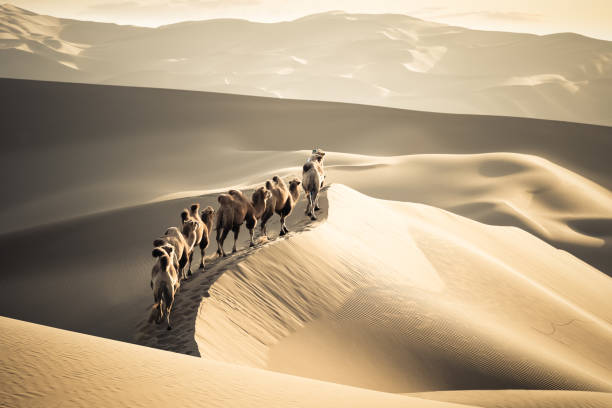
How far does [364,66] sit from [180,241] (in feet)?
562

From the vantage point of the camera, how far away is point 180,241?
7.71m

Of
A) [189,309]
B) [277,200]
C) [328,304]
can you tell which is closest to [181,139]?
[277,200]

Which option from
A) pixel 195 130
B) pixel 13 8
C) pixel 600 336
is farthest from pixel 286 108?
pixel 13 8

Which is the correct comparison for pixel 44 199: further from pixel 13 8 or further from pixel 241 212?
pixel 13 8

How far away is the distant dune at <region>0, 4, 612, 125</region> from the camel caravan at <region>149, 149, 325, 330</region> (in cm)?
12542

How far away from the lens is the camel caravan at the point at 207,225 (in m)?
6.73

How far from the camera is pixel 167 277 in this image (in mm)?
6648

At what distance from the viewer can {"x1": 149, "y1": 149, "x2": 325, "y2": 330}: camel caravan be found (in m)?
6.73

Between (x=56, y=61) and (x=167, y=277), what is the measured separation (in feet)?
513

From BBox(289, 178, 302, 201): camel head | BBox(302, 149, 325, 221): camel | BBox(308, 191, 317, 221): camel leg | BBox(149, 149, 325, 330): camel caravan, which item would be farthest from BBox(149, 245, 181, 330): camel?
BBox(308, 191, 317, 221): camel leg

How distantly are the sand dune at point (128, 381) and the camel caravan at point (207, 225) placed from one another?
1423 mm

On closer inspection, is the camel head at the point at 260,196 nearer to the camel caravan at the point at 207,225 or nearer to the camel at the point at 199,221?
the camel caravan at the point at 207,225

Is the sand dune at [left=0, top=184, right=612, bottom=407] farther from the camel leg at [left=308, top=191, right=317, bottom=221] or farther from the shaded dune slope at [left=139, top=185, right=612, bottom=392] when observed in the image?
the camel leg at [left=308, top=191, right=317, bottom=221]

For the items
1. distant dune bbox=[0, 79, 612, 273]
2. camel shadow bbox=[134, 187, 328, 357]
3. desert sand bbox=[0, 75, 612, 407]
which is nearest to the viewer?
desert sand bbox=[0, 75, 612, 407]
